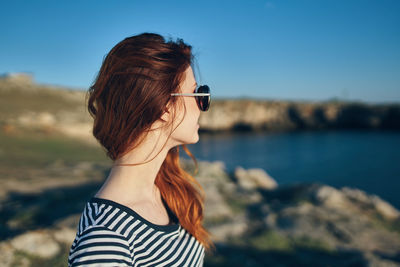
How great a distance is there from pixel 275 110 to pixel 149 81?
65011 mm

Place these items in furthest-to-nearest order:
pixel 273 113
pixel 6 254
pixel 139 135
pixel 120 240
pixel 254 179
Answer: pixel 273 113, pixel 254 179, pixel 6 254, pixel 139 135, pixel 120 240

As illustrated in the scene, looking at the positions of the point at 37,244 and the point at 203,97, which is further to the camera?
the point at 37,244

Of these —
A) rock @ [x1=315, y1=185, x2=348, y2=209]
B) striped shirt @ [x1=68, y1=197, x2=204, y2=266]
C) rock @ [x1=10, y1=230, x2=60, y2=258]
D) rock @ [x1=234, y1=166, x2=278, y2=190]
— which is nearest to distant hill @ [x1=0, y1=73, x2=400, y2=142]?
rock @ [x1=234, y1=166, x2=278, y2=190]

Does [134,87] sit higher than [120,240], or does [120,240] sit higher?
[134,87]

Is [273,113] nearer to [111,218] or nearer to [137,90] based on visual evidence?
[137,90]

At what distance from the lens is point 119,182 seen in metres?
1.54

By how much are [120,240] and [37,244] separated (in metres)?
3.66

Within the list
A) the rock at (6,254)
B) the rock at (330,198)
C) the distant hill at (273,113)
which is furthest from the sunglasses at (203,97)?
the distant hill at (273,113)

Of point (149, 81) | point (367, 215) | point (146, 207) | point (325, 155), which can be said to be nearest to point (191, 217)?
point (146, 207)

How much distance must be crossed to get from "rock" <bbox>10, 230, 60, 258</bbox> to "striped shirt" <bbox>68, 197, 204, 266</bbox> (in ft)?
10.7

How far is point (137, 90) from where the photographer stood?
4.73ft

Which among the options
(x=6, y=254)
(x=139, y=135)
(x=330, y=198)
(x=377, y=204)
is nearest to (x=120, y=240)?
(x=139, y=135)

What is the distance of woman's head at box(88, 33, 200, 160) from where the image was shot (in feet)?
4.76

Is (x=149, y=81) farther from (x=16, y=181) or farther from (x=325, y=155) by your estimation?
(x=325, y=155)
